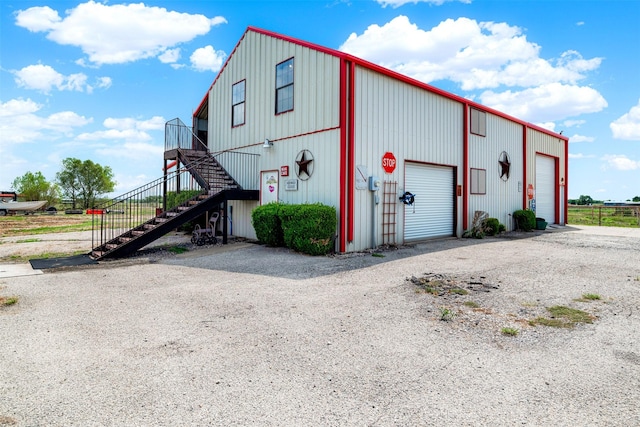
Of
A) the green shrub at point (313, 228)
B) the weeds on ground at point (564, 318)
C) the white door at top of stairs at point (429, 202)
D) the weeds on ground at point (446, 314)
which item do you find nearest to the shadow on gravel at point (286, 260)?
the green shrub at point (313, 228)

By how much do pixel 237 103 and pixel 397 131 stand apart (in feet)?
21.3

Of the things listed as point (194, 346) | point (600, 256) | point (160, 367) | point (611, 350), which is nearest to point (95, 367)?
point (160, 367)

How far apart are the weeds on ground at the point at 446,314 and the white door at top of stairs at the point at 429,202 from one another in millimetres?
6792

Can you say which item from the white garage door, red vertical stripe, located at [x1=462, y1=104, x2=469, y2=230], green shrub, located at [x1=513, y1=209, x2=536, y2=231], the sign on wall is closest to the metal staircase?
the sign on wall

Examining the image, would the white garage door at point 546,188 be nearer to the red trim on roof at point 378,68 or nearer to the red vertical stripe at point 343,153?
the red trim on roof at point 378,68

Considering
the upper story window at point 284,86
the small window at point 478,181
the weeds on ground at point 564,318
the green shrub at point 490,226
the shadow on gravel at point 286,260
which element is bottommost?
the weeds on ground at point 564,318

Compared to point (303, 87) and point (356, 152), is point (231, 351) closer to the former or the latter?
point (356, 152)

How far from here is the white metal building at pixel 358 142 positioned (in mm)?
9797

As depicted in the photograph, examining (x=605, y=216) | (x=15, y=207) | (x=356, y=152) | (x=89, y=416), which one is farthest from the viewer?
(x=15, y=207)

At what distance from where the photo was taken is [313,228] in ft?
29.8

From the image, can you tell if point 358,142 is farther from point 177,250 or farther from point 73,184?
point 73,184

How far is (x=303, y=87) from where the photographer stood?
10.9 metres

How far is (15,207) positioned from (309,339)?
1703 inches

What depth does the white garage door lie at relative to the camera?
18.4m
